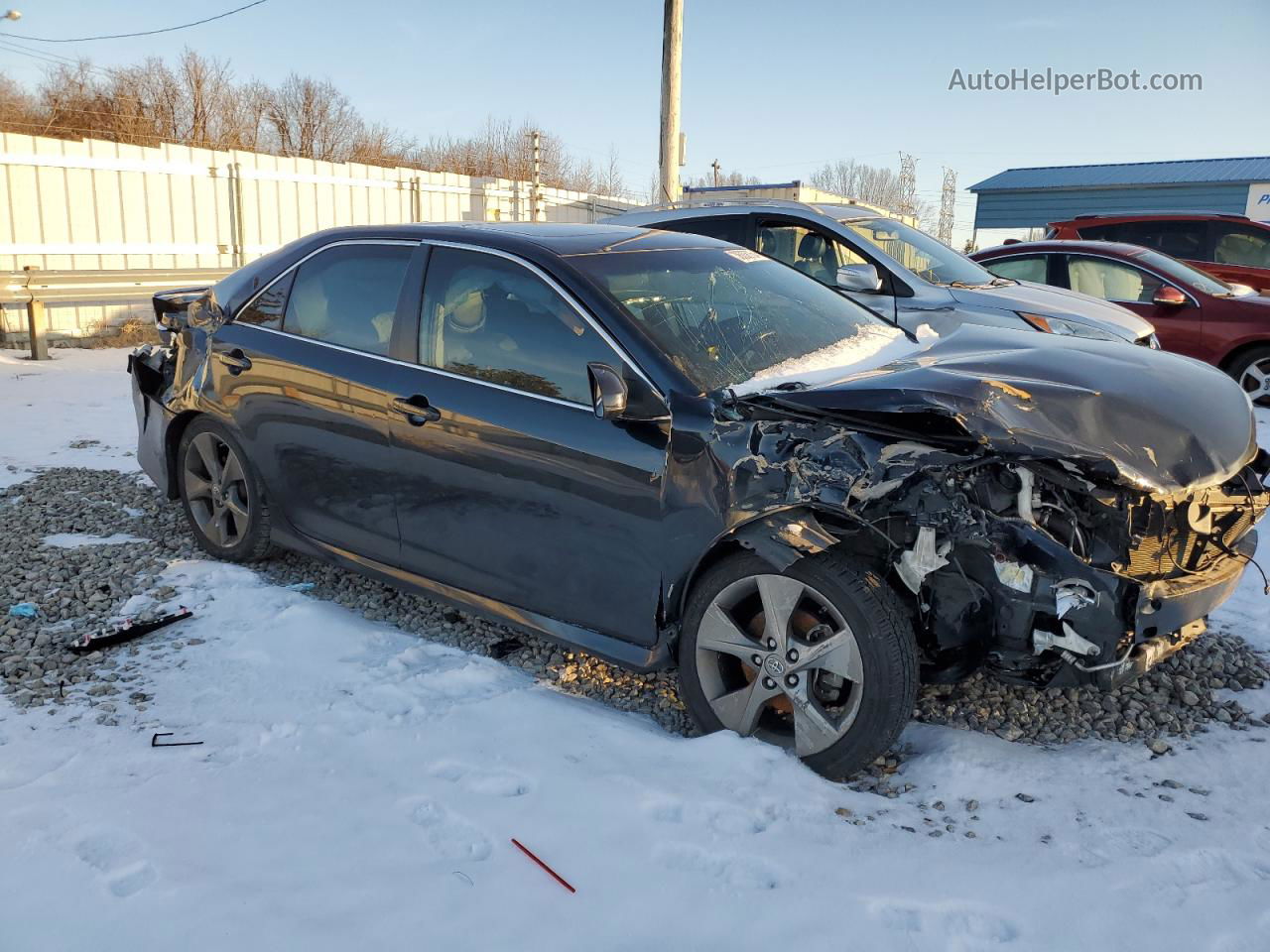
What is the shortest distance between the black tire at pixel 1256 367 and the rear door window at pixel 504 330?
7921mm

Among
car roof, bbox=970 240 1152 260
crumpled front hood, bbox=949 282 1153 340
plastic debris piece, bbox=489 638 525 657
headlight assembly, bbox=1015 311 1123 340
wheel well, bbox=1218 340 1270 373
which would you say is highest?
car roof, bbox=970 240 1152 260

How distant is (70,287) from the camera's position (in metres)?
12.3

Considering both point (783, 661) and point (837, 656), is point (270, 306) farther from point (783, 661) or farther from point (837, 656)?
point (837, 656)

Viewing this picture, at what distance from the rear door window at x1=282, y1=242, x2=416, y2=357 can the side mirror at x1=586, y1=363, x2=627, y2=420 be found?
1.20 m

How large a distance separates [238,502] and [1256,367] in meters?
8.79

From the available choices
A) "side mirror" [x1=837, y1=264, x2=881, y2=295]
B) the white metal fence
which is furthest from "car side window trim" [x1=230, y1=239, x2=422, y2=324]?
the white metal fence

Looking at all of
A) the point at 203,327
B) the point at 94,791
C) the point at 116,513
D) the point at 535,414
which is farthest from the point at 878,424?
the point at 116,513

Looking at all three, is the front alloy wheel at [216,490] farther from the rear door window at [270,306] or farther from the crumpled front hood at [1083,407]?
the crumpled front hood at [1083,407]

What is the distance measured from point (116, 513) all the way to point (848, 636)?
4.48 metres

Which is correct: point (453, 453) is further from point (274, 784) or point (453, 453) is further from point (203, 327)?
point (203, 327)

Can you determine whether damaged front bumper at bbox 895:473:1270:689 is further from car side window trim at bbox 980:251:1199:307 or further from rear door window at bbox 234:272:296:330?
car side window trim at bbox 980:251:1199:307

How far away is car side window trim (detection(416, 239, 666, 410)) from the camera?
10.9 feet

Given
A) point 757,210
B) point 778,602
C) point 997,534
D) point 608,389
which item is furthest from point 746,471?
point 757,210

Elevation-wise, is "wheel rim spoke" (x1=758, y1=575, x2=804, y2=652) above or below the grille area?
below
